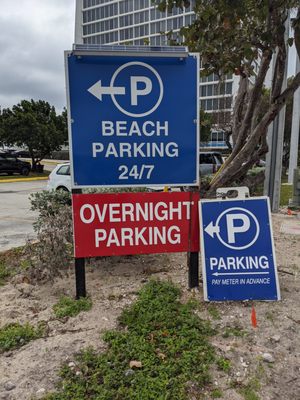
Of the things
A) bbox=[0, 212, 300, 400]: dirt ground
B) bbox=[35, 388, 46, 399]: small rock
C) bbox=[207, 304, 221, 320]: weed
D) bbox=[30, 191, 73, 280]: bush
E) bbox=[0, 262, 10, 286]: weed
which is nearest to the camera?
bbox=[35, 388, 46, 399]: small rock

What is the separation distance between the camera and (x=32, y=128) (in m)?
25.9

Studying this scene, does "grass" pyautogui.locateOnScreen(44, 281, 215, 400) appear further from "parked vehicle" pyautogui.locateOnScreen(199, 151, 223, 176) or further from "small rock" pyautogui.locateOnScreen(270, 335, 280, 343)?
"parked vehicle" pyautogui.locateOnScreen(199, 151, 223, 176)

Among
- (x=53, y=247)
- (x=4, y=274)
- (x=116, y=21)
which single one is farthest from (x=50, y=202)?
(x=116, y=21)

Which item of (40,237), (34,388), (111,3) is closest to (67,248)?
(40,237)

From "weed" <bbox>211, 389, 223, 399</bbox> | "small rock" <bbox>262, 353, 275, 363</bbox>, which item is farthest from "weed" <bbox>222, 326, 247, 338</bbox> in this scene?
"weed" <bbox>211, 389, 223, 399</bbox>

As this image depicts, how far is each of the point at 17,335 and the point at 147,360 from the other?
1015mm

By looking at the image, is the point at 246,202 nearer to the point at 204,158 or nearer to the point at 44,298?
the point at 44,298

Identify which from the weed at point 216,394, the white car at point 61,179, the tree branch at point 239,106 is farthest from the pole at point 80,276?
the white car at point 61,179

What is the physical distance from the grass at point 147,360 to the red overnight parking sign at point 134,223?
0.55m

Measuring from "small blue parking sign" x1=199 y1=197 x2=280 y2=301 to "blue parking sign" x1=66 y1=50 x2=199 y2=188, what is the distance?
490 millimetres

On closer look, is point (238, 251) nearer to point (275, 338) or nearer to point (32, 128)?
point (275, 338)

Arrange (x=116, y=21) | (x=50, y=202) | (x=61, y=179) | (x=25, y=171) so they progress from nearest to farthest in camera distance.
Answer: (x=50, y=202) < (x=61, y=179) < (x=25, y=171) < (x=116, y=21)

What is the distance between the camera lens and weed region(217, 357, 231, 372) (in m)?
2.34

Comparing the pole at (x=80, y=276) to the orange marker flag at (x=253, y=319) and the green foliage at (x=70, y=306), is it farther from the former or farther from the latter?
the orange marker flag at (x=253, y=319)
